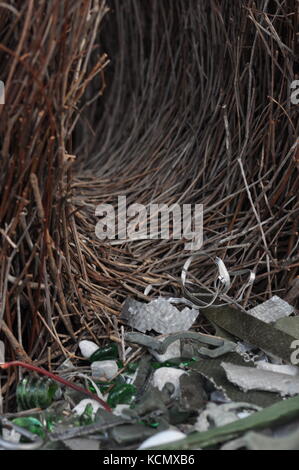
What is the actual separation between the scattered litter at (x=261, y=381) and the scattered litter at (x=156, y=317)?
6.6 inches

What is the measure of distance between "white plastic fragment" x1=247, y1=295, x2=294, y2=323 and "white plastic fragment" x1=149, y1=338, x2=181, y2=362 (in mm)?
154

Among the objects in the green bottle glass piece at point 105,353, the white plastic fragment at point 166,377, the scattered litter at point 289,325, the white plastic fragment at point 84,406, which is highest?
the scattered litter at point 289,325

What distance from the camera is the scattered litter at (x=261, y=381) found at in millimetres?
891

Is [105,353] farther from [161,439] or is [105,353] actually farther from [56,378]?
[161,439]

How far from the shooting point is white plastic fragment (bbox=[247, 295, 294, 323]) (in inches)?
43.2

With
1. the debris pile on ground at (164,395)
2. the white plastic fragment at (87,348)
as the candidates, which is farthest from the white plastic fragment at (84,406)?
the white plastic fragment at (87,348)

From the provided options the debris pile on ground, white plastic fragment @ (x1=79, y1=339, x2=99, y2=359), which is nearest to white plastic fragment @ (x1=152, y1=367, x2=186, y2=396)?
the debris pile on ground

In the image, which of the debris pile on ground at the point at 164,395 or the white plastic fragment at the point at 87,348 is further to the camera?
the white plastic fragment at the point at 87,348

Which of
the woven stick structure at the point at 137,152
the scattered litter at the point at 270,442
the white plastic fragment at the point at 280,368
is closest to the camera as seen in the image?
the scattered litter at the point at 270,442

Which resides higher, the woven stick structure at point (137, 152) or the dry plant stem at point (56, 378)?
the woven stick structure at point (137, 152)

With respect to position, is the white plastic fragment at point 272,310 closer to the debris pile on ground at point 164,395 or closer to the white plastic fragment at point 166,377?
the debris pile on ground at point 164,395

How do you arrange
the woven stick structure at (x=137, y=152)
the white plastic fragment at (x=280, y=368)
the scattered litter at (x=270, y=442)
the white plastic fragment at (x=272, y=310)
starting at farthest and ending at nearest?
the white plastic fragment at (x=272, y=310) < the white plastic fragment at (x=280, y=368) < the woven stick structure at (x=137, y=152) < the scattered litter at (x=270, y=442)
